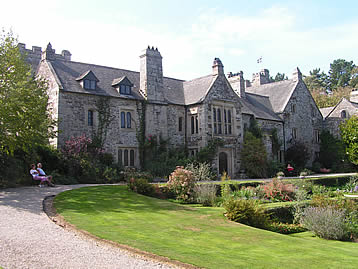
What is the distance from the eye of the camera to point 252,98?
3916 centimetres

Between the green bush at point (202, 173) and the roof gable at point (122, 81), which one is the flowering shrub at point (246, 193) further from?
the roof gable at point (122, 81)

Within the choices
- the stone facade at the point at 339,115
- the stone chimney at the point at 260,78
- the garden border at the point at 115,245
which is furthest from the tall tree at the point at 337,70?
the garden border at the point at 115,245

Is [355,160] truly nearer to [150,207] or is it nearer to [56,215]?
[150,207]

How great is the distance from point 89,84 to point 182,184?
11.8 metres

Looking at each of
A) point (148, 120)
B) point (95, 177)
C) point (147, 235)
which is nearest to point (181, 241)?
point (147, 235)

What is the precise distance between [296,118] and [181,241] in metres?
33.6

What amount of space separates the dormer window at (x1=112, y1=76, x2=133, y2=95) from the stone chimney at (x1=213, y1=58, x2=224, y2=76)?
755cm

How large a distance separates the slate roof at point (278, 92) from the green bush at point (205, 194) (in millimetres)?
23177

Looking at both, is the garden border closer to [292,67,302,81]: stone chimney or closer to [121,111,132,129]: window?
[121,111,132,129]: window

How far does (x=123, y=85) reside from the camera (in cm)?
2708

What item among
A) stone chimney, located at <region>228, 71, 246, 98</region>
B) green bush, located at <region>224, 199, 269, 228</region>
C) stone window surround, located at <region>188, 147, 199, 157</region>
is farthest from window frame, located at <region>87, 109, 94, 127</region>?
stone chimney, located at <region>228, 71, 246, 98</region>

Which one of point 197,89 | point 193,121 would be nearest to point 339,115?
point 197,89

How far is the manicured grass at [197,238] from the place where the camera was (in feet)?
24.6

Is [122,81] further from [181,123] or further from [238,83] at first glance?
[238,83]
